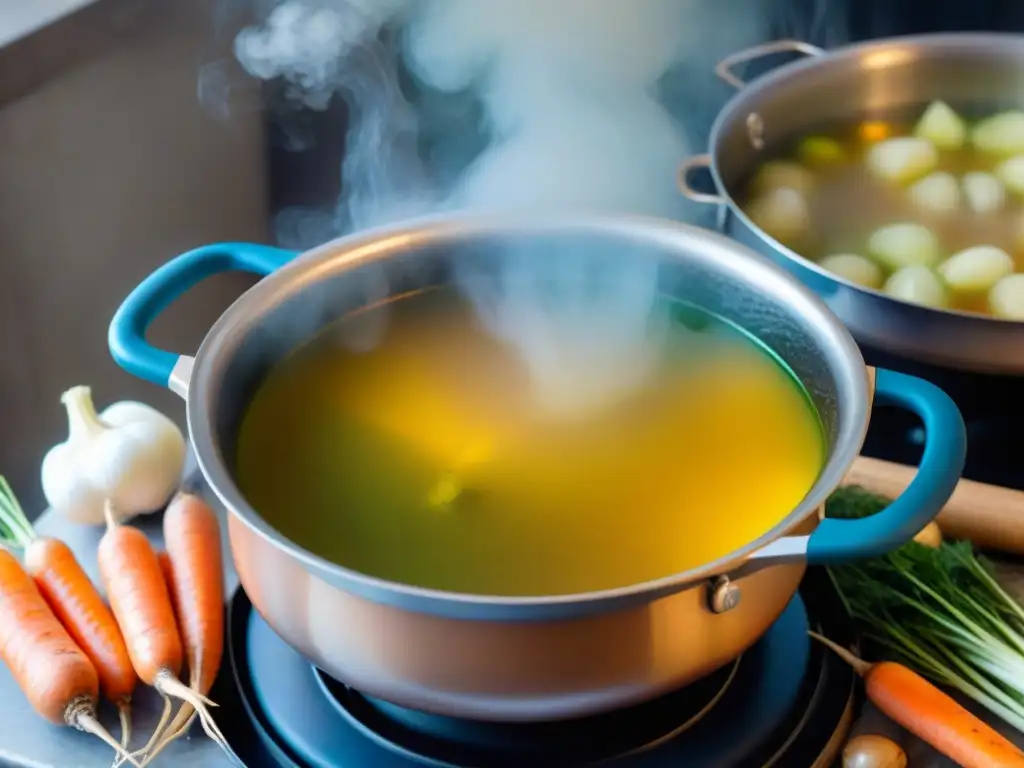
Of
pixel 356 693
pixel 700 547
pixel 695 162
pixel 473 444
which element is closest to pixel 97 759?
pixel 356 693

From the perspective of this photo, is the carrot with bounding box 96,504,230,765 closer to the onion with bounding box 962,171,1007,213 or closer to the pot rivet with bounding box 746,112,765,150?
the pot rivet with bounding box 746,112,765,150

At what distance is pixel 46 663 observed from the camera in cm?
86

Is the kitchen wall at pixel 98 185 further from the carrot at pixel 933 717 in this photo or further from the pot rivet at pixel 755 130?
the carrot at pixel 933 717

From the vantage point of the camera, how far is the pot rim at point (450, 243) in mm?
612

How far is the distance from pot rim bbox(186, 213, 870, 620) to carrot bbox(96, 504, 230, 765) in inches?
9.1

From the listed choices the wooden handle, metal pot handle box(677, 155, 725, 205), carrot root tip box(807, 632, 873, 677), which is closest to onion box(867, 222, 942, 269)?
metal pot handle box(677, 155, 725, 205)

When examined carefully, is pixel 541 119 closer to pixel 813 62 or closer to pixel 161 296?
pixel 813 62

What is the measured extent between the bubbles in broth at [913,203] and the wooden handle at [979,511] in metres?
0.28

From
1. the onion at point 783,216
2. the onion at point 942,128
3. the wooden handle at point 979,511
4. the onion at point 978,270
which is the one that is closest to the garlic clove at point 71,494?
the wooden handle at point 979,511

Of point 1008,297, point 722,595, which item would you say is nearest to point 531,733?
point 722,595

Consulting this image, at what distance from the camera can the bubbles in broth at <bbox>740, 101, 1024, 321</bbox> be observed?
1264mm

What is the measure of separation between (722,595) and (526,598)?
5.0 inches

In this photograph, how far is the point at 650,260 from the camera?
38.6 inches

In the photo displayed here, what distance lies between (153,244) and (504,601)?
1.36 meters
